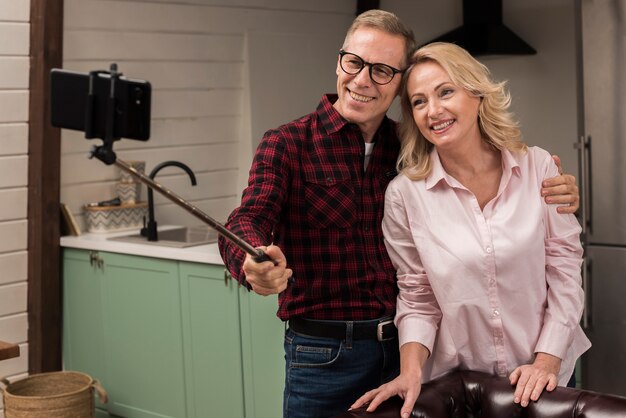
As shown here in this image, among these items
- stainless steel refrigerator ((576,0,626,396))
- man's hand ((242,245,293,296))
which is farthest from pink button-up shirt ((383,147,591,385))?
stainless steel refrigerator ((576,0,626,396))

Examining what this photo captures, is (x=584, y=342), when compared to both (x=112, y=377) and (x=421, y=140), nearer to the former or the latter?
(x=421, y=140)

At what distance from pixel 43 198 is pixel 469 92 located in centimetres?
274

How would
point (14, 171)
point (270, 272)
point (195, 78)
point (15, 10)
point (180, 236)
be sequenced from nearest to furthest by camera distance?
point (270, 272) < point (15, 10) < point (14, 171) < point (180, 236) < point (195, 78)

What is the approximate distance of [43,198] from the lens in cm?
439

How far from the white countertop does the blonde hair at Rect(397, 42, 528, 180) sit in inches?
65.4

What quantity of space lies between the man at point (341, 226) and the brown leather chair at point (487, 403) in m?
0.19

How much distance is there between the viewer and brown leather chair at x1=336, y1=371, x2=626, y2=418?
2.04 meters

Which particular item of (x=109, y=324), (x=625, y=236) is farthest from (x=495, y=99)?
(x=109, y=324)

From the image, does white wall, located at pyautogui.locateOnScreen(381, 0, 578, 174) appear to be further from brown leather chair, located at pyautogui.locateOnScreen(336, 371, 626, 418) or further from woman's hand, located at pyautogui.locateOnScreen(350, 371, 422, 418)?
woman's hand, located at pyautogui.locateOnScreen(350, 371, 422, 418)

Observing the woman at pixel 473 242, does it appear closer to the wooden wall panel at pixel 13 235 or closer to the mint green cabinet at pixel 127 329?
the mint green cabinet at pixel 127 329

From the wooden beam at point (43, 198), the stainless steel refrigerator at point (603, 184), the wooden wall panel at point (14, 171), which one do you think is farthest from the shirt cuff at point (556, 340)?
the wooden wall panel at point (14, 171)

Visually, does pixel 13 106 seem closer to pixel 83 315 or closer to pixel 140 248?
pixel 140 248

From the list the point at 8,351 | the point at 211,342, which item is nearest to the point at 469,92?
the point at 211,342

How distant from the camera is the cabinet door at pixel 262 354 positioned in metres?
3.72
